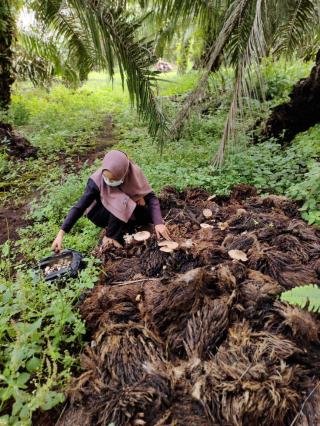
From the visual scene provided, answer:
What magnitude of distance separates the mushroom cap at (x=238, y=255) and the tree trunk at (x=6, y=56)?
7237 millimetres

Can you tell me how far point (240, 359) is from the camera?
5.90 feet

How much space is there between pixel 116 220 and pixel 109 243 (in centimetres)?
24

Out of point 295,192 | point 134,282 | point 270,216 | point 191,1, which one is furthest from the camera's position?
point 191,1

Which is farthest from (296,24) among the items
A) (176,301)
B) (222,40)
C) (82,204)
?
(176,301)

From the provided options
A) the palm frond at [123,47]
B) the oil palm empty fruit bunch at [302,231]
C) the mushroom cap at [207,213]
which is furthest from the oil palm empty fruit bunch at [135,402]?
the palm frond at [123,47]

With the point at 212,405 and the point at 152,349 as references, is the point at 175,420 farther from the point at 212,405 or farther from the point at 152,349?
the point at 152,349

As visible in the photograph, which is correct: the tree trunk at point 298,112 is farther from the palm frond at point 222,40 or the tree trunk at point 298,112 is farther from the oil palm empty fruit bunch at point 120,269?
the oil palm empty fruit bunch at point 120,269

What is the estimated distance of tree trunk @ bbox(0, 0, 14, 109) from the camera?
7.12m

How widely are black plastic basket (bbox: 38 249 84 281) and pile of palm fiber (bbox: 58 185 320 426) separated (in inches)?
9.3

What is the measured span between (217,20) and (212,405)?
17.3ft

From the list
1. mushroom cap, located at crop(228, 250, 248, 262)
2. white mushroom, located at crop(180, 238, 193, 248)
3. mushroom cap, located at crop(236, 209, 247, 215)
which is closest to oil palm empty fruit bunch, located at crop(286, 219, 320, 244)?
mushroom cap, located at crop(236, 209, 247, 215)

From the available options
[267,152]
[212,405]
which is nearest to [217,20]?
[267,152]

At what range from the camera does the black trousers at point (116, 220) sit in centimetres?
316

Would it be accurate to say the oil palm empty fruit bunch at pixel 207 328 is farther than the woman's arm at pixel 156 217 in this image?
No
